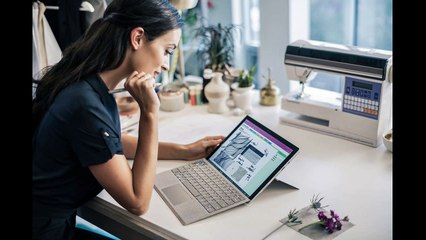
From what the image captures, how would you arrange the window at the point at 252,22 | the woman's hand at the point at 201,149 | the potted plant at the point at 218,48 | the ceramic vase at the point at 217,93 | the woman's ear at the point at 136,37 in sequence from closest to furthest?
the woman's ear at the point at 136,37 < the woman's hand at the point at 201,149 < the ceramic vase at the point at 217,93 < the potted plant at the point at 218,48 < the window at the point at 252,22

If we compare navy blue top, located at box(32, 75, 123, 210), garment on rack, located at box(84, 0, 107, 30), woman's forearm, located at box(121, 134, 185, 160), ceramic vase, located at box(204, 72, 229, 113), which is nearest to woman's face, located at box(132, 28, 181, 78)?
navy blue top, located at box(32, 75, 123, 210)

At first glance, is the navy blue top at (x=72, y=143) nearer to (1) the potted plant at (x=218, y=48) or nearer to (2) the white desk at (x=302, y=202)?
(2) the white desk at (x=302, y=202)

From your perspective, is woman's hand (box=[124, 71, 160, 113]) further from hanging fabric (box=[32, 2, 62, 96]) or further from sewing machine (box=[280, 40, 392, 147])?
hanging fabric (box=[32, 2, 62, 96])

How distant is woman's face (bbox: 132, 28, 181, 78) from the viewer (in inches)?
55.9

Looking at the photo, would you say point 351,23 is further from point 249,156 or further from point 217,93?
point 249,156

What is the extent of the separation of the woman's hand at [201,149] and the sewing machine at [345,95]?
0.41 m

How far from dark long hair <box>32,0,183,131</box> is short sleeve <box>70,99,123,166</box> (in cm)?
13

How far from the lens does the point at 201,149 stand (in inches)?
65.2

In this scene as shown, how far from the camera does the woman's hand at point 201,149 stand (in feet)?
5.43

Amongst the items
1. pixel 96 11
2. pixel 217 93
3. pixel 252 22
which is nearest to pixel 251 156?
pixel 217 93

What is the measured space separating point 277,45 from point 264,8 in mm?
236

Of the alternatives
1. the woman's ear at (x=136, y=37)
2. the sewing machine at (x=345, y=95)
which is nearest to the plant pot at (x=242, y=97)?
the sewing machine at (x=345, y=95)
